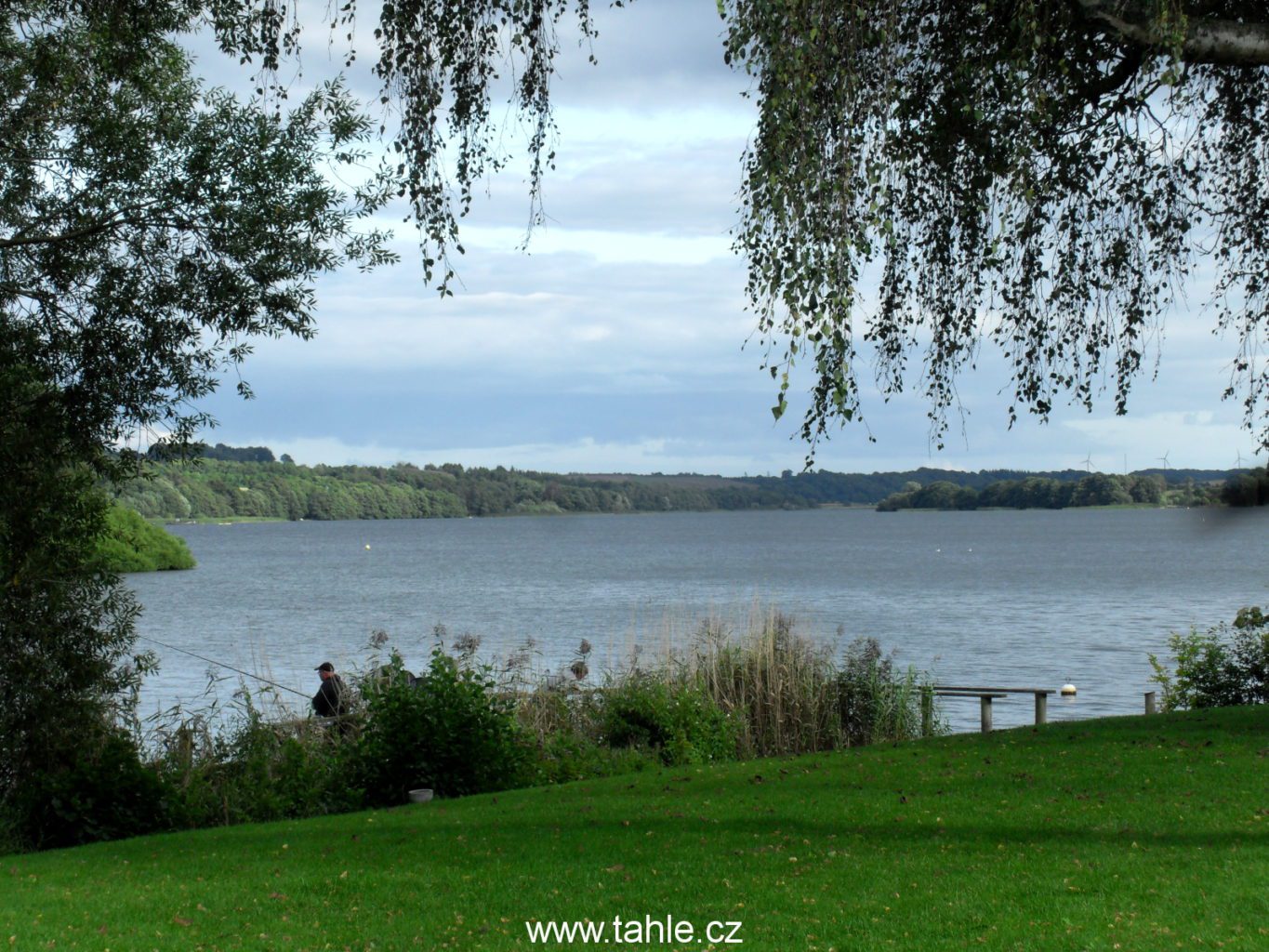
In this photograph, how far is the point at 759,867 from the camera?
→ 7105 mm

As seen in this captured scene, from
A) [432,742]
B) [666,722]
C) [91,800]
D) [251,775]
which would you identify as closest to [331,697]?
[251,775]

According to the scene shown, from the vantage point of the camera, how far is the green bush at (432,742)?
12.1 metres

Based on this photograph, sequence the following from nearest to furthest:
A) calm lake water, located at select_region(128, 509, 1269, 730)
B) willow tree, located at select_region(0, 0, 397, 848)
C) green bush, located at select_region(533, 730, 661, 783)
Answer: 1. willow tree, located at select_region(0, 0, 397, 848)
2. green bush, located at select_region(533, 730, 661, 783)
3. calm lake water, located at select_region(128, 509, 1269, 730)

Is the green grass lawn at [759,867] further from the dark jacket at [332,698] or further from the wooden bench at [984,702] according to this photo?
the wooden bench at [984,702]

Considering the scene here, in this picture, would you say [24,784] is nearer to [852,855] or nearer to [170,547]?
[852,855]

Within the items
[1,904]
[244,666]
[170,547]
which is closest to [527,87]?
[1,904]

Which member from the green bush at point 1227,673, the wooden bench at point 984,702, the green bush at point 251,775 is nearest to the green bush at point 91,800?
the green bush at point 251,775

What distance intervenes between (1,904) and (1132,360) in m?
8.14

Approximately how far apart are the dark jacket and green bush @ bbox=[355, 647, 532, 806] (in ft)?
3.60

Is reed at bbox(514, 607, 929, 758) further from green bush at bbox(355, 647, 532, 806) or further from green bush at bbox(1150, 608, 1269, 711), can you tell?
green bush at bbox(1150, 608, 1269, 711)

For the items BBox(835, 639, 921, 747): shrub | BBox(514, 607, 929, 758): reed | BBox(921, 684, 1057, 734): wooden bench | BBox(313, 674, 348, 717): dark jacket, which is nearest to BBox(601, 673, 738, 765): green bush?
BBox(514, 607, 929, 758): reed

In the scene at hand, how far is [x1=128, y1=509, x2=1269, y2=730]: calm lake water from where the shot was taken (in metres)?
27.0

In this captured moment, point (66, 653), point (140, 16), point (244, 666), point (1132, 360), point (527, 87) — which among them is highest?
point (140, 16)

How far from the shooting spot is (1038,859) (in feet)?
22.9
